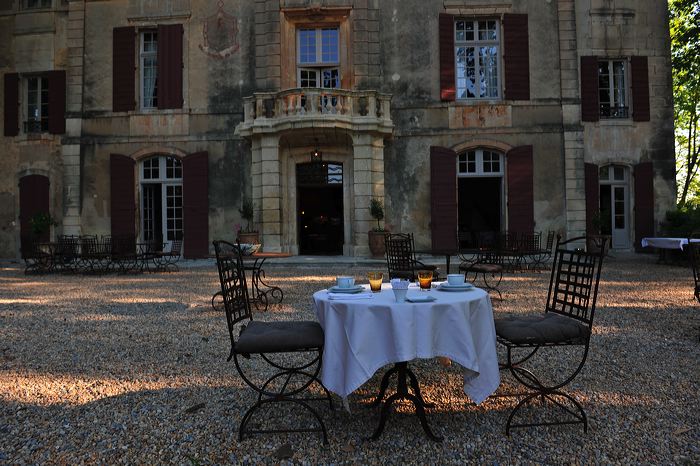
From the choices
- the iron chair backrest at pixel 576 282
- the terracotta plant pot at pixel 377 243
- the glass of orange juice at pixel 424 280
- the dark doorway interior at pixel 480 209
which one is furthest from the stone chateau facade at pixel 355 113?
the glass of orange juice at pixel 424 280

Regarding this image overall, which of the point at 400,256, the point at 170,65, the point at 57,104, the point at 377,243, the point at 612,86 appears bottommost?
the point at 400,256

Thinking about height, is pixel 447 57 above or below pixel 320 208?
above

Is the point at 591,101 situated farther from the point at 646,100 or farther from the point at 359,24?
the point at 359,24

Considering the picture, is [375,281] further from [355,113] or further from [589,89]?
[589,89]

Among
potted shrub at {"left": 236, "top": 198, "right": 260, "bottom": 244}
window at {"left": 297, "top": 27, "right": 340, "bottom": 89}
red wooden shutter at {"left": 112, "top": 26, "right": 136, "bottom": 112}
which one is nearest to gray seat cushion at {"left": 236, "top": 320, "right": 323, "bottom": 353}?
potted shrub at {"left": 236, "top": 198, "right": 260, "bottom": 244}

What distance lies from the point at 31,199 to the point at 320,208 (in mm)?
8368

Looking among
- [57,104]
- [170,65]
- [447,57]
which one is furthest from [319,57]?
[57,104]

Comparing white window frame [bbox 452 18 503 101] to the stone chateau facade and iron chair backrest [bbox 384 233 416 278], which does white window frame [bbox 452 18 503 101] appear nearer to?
the stone chateau facade

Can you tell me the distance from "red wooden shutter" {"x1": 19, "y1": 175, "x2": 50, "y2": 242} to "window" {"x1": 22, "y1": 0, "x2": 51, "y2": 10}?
5.05m

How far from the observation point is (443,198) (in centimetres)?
1188

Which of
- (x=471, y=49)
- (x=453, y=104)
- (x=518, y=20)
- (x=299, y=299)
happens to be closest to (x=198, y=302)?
(x=299, y=299)

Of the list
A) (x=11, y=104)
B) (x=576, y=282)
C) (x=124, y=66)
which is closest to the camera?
(x=576, y=282)

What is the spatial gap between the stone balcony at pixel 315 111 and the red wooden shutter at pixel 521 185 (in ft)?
11.2

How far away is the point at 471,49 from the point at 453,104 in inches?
68.4
